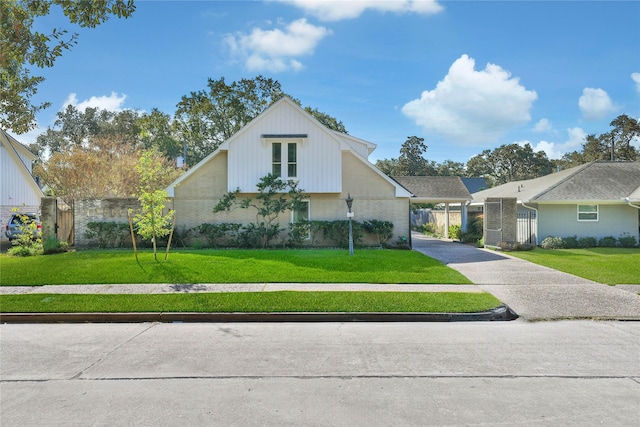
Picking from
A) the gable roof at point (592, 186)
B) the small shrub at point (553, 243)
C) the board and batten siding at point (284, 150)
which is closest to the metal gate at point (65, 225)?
the board and batten siding at point (284, 150)

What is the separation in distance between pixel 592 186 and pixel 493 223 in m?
6.64

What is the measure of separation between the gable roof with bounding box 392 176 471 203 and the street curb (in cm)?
1827

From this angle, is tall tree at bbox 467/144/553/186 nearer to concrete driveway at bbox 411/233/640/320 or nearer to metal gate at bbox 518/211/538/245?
metal gate at bbox 518/211/538/245

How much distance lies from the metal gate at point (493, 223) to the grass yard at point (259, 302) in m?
12.0

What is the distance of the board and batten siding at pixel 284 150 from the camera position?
20.4m

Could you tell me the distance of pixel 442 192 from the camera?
29.6 m

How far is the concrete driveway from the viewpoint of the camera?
9.09 m

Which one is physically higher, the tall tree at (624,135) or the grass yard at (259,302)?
the tall tree at (624,135)

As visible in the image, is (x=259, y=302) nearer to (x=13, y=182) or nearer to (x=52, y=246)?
(x=52, y=246)

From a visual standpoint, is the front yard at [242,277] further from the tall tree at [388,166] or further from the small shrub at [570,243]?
the tall tree at [388,166]

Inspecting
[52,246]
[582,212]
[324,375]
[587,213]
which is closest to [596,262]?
[582,212]

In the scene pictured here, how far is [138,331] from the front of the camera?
8.02 meters

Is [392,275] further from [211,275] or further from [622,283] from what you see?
[622,283]

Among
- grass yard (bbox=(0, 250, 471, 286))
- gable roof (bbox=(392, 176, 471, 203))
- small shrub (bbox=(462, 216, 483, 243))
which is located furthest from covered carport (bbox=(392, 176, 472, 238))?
grass yard (bbox=(0, 250, 471, 286))
